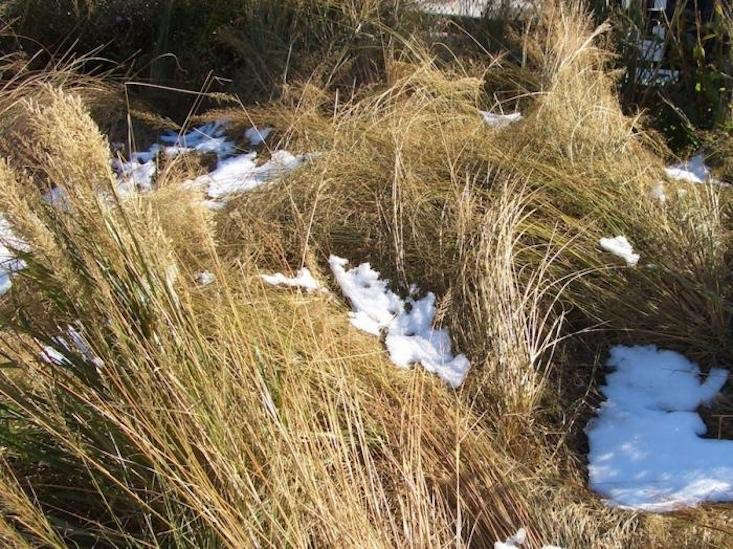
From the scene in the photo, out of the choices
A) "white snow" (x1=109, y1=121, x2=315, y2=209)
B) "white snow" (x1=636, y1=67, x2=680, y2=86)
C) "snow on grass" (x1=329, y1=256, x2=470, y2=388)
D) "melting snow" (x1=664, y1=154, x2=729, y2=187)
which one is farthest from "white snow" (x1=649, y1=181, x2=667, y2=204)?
"white snow" (x1=109, y1=121, x2=315, y2=209)

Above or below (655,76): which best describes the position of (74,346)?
below

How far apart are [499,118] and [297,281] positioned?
5.33 ft

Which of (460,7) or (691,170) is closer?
(691,170)

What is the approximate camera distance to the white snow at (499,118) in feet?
12.3

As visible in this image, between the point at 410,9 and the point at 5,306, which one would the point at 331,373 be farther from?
the point at 410,9

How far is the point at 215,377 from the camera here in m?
1.77

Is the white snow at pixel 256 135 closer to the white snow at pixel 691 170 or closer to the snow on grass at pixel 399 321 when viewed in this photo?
the snow on grass at pixel 399 321

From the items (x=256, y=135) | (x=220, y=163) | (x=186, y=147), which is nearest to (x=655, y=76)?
(x=256, y=135)

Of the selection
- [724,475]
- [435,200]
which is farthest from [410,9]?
[724,475]

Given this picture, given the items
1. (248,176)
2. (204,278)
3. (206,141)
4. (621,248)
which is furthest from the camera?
(206,141)

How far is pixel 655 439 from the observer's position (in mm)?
2391

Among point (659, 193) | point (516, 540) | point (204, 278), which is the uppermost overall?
point (659, 193)

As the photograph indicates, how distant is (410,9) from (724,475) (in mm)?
3499

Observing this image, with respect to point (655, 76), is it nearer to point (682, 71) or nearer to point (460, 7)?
point (682, 71)
